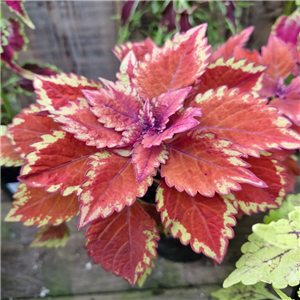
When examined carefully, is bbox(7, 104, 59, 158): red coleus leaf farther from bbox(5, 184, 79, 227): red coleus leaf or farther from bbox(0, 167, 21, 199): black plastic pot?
bbox(0, 167, 21, 199): black plastic pot

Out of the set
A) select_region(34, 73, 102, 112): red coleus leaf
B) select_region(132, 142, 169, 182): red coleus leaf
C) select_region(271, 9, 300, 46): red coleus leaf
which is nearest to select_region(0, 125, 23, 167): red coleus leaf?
select_region(34, 73, 102, 112): red coleus leaf

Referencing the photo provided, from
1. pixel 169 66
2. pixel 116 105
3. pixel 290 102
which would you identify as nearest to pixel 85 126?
pixel 116 105

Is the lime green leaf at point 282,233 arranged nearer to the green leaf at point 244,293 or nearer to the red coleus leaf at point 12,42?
the green leaf at point 244,293

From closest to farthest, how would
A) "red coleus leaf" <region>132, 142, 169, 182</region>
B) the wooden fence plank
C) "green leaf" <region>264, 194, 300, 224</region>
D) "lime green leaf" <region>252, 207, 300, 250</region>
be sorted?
"lime green leaf" <region>252, 207, 300, 250</region> → "red coleus leaf" <region>132, 142, 169, 182</region> → "green leaf" <region>264, 194, 300, 224</region> → the wooden fence plank

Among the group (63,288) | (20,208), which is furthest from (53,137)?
(63,288)

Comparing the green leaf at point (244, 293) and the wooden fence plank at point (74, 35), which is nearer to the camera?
the green leaf at point (244, 293)

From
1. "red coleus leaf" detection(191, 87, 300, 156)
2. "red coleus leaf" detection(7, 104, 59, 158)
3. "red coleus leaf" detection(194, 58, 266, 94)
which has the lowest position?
"red coleus leaf" detection(7, 104, 59, 158)

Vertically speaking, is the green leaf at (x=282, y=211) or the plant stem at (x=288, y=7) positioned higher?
the plant stem at (x=288, y=7)

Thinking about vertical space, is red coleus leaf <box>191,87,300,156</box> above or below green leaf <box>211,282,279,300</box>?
above

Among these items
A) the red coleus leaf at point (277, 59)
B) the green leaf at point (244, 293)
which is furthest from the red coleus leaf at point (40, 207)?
the red coleus leaf at point (277, 59)
